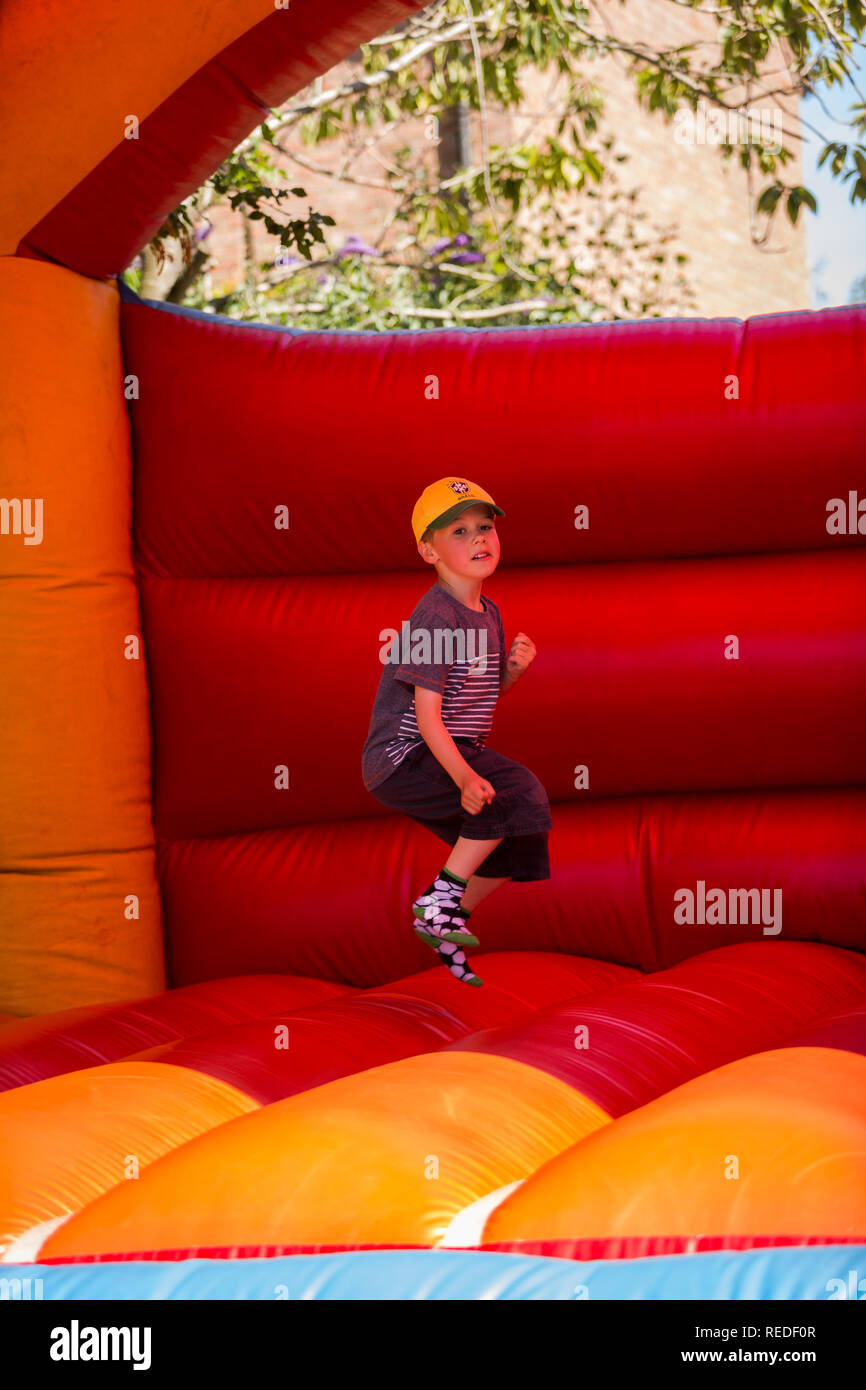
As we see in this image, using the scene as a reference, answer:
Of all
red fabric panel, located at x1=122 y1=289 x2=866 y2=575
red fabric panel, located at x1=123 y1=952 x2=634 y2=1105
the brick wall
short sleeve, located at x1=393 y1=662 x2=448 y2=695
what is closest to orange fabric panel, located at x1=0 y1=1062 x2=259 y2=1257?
red fabric panel, located at x1=123 y1=952 x2=634 y2=1105

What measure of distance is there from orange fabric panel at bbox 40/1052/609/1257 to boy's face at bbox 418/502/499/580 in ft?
2.14

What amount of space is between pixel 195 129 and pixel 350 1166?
155 cm

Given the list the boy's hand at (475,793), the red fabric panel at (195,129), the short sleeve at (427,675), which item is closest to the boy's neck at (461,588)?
the short sleeve at (427,675)

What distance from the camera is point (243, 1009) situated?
1.99m

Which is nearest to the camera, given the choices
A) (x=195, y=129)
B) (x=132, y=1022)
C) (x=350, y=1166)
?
(x=350, y=1166)

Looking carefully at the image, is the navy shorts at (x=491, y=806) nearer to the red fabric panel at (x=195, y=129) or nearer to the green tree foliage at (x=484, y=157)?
the red fabric panel at (x=195, y=129)

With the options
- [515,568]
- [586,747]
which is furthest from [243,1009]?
[515,568]

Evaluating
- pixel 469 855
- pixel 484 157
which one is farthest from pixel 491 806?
pixel 484 157

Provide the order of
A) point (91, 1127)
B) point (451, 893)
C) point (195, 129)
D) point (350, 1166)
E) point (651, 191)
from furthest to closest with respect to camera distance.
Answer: point (651, 191)
point (195, 129)
point (451, 893)
point (91, 1127)
point (350, 1166)

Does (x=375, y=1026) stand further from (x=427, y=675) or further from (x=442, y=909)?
(x=427, y=675)

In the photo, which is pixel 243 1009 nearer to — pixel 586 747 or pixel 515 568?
pixel 586 747

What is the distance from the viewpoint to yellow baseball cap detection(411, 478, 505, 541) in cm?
175

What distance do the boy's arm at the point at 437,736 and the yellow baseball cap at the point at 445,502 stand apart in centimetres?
23

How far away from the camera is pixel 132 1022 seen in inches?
74.9
